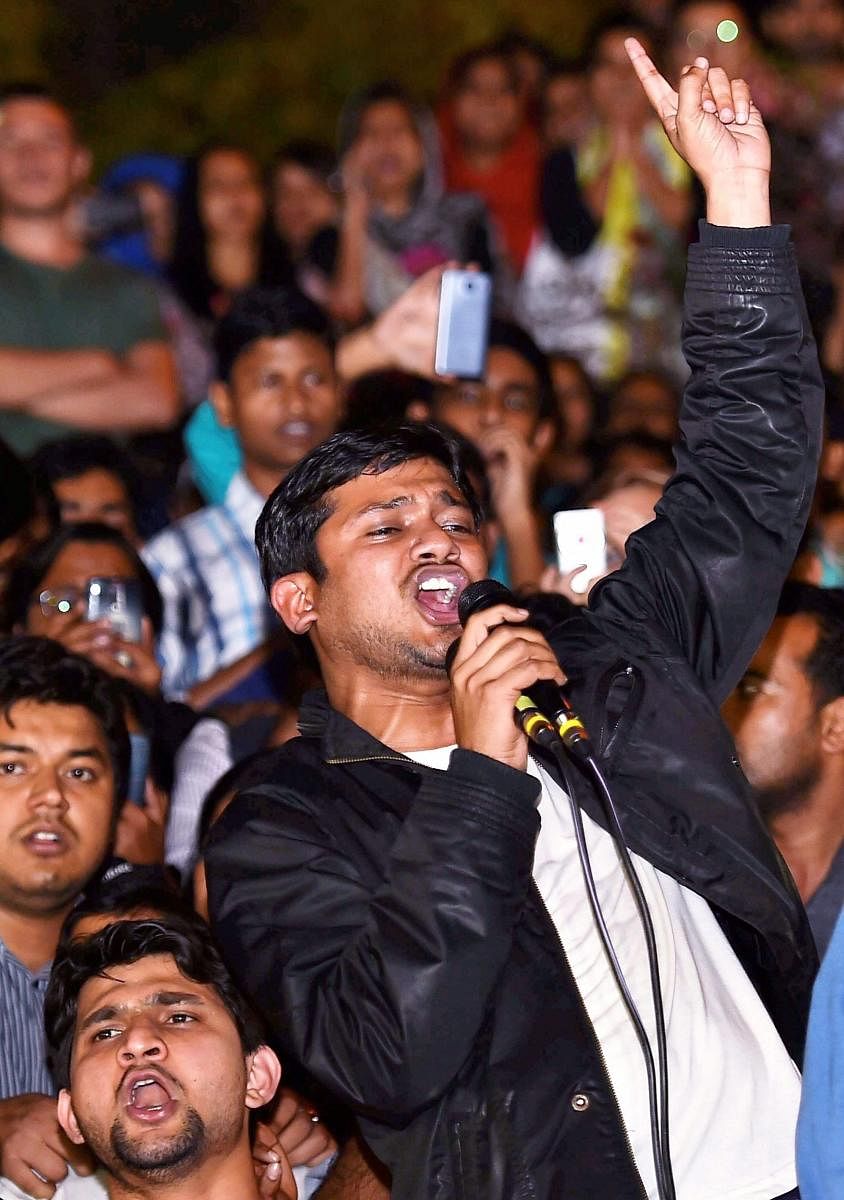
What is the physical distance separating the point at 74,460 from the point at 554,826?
3097mm

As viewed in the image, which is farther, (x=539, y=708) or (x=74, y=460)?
(x=74, y=460)

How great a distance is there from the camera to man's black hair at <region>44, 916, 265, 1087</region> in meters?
3.38

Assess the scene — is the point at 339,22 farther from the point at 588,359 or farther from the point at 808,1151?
the point at 808,1151

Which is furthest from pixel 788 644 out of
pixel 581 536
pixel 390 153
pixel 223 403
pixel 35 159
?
pixel 390 153

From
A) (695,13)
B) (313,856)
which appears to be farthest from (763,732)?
(695,13)

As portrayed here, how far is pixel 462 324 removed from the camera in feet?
17.3

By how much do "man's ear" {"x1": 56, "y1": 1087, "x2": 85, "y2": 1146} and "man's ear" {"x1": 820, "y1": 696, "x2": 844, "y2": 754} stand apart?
182 cm

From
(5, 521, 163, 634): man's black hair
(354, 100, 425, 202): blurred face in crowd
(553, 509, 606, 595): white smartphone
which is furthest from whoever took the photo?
(354, 100, 425, 202): blurred face in crowd

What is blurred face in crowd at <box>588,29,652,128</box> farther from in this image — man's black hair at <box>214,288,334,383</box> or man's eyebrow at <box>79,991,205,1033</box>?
man's eyebrow at <box>79,991,205,1033</box>

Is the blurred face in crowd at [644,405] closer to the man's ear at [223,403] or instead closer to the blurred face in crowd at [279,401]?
the blurred face in crowd at [279,401]

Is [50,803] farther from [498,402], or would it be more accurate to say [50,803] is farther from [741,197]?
[498,402]

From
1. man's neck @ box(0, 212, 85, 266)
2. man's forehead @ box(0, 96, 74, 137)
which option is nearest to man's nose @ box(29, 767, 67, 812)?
man's neck @ box(0, 212, 85, 266)

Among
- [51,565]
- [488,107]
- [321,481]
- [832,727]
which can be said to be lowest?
[832,727]

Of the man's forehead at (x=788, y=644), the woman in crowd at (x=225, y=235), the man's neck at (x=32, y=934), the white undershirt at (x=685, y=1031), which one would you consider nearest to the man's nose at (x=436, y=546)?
the white undershirt at (x=685, y=1031)
